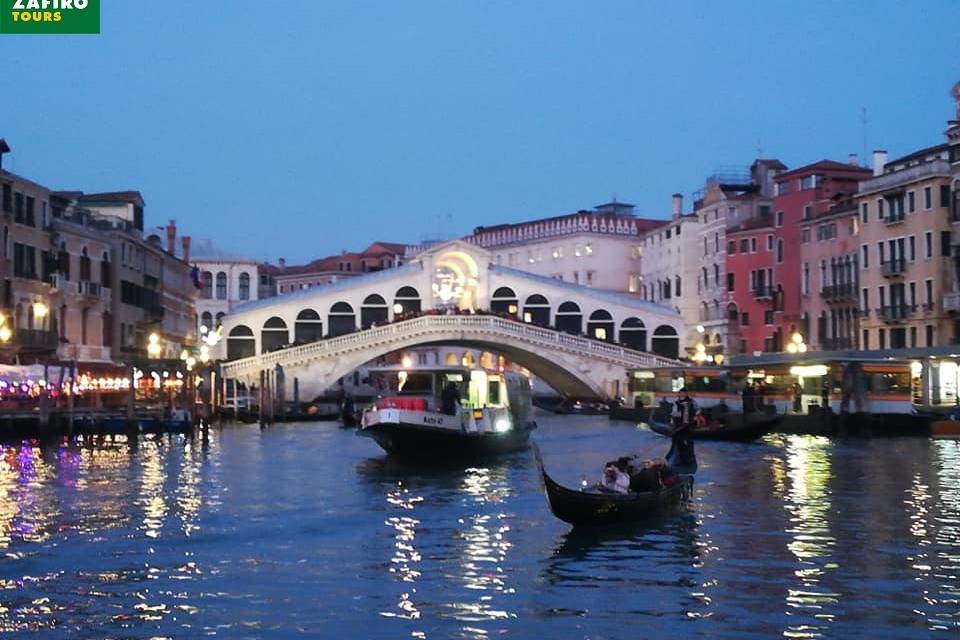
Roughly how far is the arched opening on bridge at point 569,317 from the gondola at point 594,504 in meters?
41.6

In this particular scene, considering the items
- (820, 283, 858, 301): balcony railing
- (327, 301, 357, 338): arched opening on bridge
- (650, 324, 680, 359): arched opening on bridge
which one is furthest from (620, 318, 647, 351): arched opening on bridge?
(820, 283, 858, 301): balcony railing

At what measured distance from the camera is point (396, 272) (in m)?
57.5

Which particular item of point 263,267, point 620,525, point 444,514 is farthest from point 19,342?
point 263,267

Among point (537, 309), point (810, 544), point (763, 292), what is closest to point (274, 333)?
point (537, 309)

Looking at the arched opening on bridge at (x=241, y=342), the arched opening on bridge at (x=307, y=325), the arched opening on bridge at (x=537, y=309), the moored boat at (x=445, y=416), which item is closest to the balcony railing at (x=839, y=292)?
the arched opening on bridge at (x=537, y=309)

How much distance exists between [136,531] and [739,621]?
7218mm

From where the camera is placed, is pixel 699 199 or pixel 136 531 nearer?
pixel 136 531

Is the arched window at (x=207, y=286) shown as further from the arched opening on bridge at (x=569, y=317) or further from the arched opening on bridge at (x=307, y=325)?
the arched opening on bridge at (x=569, y=317)

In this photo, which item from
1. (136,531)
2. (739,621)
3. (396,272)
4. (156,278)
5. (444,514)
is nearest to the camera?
(739,621)

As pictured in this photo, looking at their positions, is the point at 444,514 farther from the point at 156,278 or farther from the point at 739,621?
the point at 156,278

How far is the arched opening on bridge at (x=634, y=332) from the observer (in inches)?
2293

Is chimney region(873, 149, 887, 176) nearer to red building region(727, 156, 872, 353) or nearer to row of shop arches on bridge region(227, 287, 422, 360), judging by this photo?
red building region(727, 156, 872, 353)

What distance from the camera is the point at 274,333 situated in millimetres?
57219

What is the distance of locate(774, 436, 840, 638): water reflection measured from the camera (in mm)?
11883
